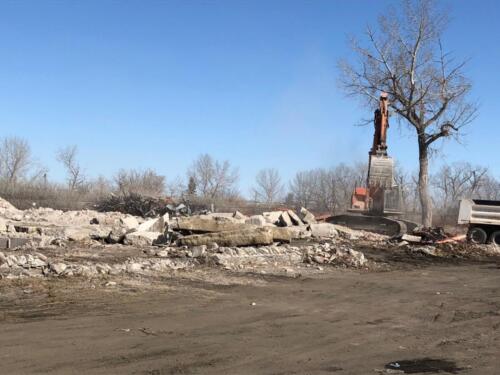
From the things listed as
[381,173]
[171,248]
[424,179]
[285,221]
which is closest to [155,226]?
[171,248]

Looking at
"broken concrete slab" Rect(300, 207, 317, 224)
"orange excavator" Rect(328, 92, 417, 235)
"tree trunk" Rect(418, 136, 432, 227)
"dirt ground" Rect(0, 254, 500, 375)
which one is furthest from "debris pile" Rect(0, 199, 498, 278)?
"tree trunk" Rect(418, 136, 432, 227)

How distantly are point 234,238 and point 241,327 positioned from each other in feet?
30.8

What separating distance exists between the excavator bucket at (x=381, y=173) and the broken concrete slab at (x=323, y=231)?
4172mm

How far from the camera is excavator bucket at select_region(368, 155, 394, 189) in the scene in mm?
26977

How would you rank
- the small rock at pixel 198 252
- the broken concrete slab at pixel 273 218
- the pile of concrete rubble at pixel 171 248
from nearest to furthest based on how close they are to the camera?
the pile of concrete rubble at pixel 171 248 → the small rock at pixel 198 252 → the broken concrete slab at pixel 273 218

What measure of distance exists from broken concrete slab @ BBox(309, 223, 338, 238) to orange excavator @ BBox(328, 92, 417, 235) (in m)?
3.51

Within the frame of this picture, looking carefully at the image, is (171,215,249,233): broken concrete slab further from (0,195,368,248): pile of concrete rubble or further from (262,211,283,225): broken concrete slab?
(262,211,283,225): broken concrete slab

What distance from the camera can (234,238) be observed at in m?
17.0

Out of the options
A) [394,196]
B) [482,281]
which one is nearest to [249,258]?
[482,281]

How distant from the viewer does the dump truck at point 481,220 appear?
24.4 m

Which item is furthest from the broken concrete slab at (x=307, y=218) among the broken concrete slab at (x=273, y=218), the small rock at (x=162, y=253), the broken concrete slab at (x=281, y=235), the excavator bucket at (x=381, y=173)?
the small rock at (x=162, y=253)

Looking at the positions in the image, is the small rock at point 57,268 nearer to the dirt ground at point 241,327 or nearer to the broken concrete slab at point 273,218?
the dirt ground at point 241,327

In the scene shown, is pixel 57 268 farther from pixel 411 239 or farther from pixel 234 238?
pixel 411 239

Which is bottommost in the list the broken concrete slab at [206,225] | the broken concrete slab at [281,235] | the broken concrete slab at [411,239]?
the broken concrete slab at [411,239]
